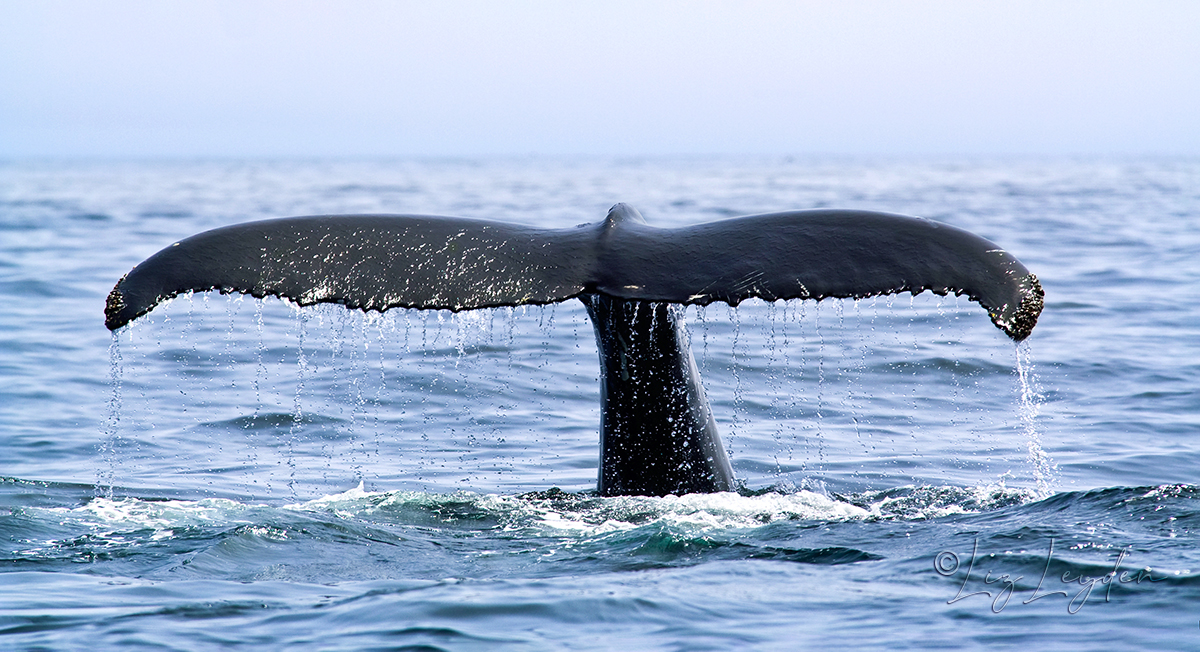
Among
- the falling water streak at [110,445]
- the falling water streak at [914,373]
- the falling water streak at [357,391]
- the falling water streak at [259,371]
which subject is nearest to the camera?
the falling water streak at [110,445]

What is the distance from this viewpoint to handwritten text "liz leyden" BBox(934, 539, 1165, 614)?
A: 438 cm

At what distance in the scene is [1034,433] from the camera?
329 inches

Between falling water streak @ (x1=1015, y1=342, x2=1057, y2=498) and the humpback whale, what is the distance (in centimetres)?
173

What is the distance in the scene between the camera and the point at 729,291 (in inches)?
173

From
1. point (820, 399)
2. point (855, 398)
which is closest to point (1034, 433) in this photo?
point (855, 398)

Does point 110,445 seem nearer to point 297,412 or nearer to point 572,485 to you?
point 297,412

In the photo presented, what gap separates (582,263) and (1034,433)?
465cm

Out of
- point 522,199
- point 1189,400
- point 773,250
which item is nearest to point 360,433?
point 773,250

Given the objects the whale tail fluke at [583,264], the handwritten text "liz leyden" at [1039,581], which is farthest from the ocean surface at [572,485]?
the whale tail fluke at [583,264]

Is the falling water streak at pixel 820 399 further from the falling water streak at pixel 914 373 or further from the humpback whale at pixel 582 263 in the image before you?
the humpback whale at pixel 582 263

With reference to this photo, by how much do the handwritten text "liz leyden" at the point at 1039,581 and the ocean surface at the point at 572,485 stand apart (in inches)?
0.5

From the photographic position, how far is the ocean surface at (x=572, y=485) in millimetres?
4297

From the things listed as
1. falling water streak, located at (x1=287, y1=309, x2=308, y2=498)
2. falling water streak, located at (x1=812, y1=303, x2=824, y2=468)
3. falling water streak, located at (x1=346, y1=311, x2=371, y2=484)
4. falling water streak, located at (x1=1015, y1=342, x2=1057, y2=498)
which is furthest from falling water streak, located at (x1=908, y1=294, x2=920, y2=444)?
falling water streak, located at (x1=287, y1=309, x2=308, y2=498)

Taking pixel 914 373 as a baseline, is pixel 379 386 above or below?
Answer: below
